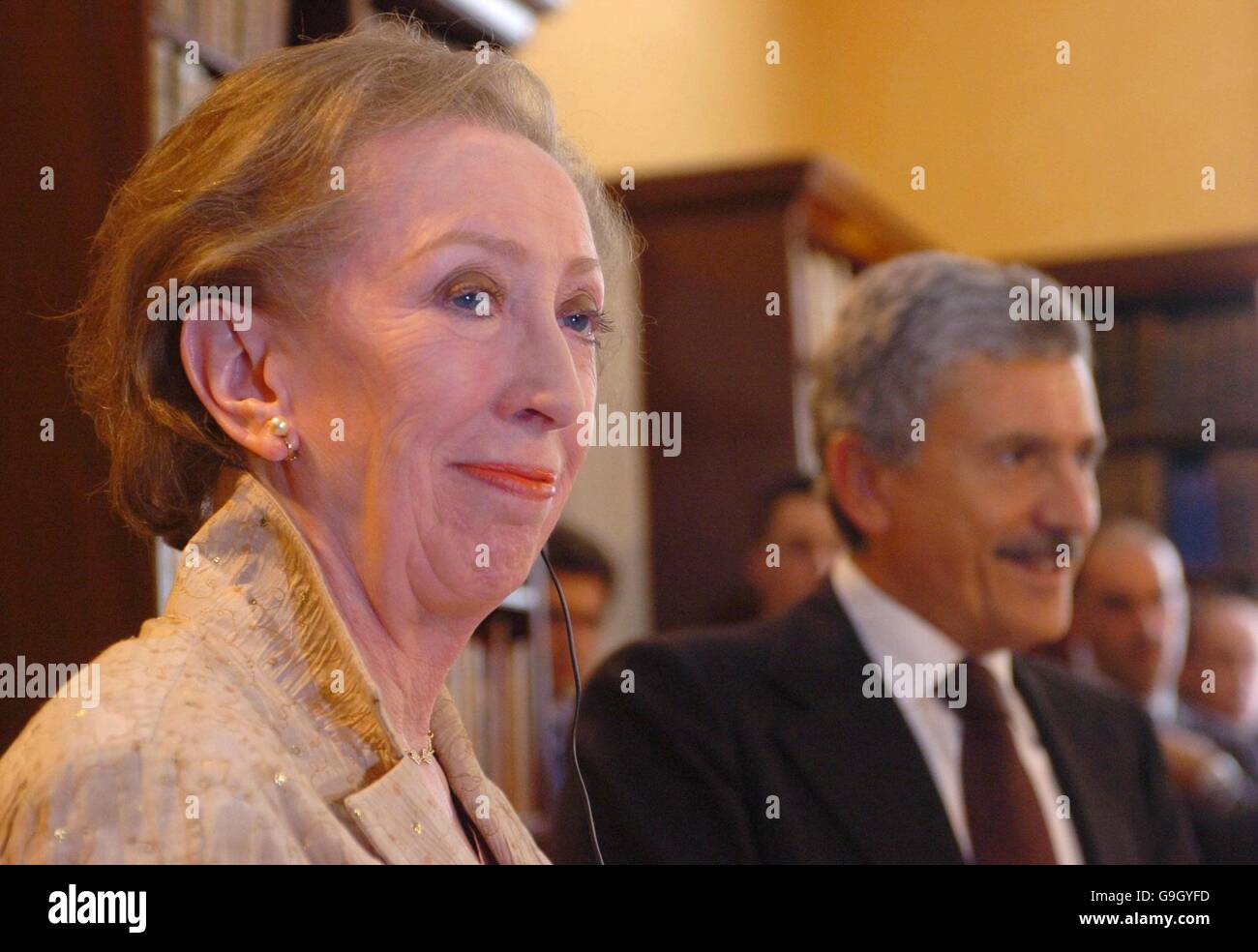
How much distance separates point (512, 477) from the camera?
0.95 meters

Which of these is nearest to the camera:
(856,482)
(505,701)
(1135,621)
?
(856,482)

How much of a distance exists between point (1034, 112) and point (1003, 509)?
342 cm

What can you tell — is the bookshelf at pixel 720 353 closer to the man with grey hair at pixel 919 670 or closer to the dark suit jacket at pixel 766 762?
the man with grey hair at pixel 919 670

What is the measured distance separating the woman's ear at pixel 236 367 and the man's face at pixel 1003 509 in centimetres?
107

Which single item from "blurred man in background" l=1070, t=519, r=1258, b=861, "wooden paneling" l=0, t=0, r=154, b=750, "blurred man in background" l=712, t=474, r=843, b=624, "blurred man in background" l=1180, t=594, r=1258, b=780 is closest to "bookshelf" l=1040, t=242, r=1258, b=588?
"blurred man in background" l=1180, t=594, r=1258, b=780

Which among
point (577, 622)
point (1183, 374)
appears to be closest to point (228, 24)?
point (577, 622)

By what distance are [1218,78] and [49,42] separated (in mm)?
4239

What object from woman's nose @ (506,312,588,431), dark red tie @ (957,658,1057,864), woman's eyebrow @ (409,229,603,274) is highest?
woman's eyebrow @ (409,229,603,274)

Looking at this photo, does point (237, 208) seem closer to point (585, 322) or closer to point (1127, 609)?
point (585, 322)

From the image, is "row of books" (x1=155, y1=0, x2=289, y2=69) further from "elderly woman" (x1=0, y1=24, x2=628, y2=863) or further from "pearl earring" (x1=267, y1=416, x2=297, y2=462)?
"pearl earring" (x1=267, y1=416, x2=297, y2=462)

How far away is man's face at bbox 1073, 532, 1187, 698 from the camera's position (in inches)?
147

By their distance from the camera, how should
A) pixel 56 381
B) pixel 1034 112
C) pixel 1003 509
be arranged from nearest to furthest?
pixel 56 381, pixel 1003 509, pixel 1034 112

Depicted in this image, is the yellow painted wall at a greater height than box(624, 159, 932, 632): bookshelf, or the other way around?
the yellow painted wall
